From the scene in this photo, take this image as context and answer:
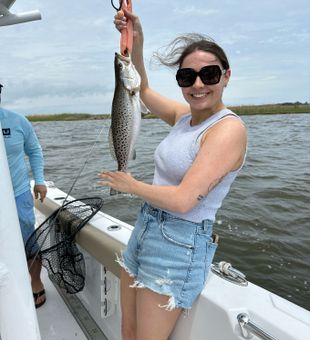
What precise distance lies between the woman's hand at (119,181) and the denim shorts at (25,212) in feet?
5.72

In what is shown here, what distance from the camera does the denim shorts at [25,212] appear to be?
3.34m

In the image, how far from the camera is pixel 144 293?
1.99m

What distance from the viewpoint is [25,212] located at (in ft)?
11.1

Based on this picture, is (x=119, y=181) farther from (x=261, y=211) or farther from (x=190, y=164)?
(x=261, y=211)

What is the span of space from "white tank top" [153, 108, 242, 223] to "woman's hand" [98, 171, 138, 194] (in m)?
0.22

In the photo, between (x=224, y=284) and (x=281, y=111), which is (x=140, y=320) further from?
(x=281, y=111)

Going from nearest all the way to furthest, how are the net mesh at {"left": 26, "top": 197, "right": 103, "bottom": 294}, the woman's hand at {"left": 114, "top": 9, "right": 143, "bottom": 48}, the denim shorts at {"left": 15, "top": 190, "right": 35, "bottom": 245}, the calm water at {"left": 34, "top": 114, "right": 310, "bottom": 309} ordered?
1. the woman's hand at {"left": 114, "top": 9, "right": 143, "bottom": 48}
2. the denim shorts at {"left": 15, "top": 190, "right": 35, "bottom": 245}
3. the net mesh at {"left": 26, "top": 197, "right": 103, "bottom": 294}
4. the calm water at {"left": 34, "top": 114, "right": 310, "bottom": 309}

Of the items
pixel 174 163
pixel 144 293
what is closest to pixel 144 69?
pixel 174 163

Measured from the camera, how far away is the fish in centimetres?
202

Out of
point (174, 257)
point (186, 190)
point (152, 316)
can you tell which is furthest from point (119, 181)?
point (152, 316)

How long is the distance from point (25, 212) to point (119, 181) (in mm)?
1862

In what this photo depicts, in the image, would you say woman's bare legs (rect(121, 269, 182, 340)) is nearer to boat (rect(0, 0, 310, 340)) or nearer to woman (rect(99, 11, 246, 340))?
woman (rect(99, 11, 246, 340))

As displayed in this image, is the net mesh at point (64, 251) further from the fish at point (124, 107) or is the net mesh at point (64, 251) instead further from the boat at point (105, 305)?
the fish at point (124, 107)

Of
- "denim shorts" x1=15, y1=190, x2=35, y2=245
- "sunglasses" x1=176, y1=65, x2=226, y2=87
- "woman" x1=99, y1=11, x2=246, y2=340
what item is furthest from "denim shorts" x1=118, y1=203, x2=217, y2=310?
"denim shorts" x1=15, y1=190, x2=35, y2=245
